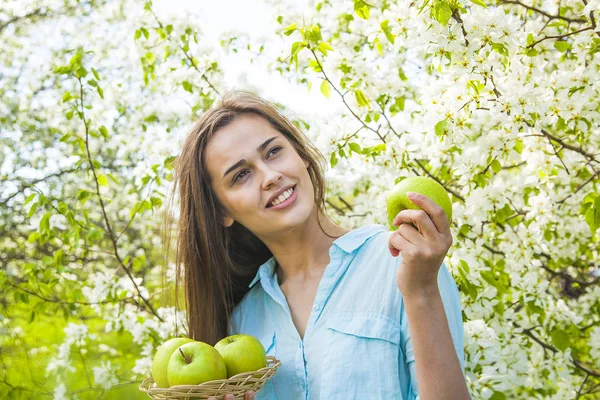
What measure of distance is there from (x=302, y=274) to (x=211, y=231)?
381 mm

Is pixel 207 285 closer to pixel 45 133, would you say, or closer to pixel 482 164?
pixel 482 164

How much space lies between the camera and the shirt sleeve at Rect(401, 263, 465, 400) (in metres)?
1.61

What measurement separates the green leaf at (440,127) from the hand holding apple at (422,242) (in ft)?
2.47

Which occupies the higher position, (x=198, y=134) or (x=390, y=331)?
(x=198, y=134)

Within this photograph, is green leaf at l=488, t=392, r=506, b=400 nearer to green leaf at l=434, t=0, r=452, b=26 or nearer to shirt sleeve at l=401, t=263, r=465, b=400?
shirt sleeve at l=401, t=263, r=465, b=400

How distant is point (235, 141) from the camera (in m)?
2.01

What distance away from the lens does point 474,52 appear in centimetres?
200

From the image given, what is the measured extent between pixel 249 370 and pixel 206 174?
725 mm

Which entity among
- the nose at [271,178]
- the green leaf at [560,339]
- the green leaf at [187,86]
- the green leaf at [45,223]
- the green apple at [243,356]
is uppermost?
the green leaf at [187,86]

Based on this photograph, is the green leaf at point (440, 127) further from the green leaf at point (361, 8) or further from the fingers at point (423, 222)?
the fingers at point (423, 222)

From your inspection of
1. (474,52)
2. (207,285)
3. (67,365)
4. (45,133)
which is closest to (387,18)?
(474,52)

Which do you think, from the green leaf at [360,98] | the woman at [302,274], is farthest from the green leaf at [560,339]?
the green leaf at [360,98]

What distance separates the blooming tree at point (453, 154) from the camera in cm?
218

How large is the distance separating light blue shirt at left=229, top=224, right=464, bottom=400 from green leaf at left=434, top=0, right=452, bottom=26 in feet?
2.21
